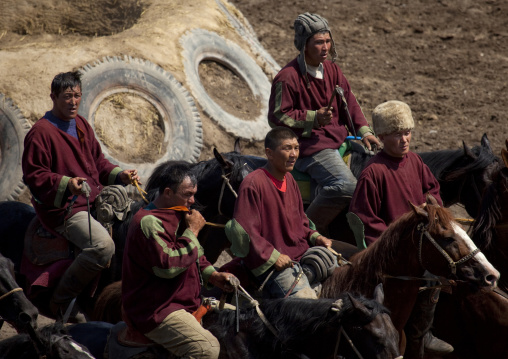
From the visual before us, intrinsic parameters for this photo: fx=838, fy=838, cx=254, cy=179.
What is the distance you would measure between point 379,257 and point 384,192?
0.90 m

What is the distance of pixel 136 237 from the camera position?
495cm

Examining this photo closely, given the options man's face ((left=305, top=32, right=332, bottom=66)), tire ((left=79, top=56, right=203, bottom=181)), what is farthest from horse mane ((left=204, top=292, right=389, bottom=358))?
tire ((left=79, top=56, right=203, bottom=181))

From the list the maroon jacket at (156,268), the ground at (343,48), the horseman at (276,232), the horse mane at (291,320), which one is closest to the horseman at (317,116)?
the horseman at (276,232)

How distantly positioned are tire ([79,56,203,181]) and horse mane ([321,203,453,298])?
466cm

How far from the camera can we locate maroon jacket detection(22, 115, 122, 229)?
655 cm

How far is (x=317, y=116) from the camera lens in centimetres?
732

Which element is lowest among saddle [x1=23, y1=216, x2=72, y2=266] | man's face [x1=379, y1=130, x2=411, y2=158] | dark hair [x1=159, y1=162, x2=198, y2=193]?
saddle [x1=23, y1=216, x2=72, y2=266]

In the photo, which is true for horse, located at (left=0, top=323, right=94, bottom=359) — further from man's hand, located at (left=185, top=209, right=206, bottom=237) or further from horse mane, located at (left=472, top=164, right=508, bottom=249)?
horse mane, located at (left=472, top=164, right=508, bottom=249)

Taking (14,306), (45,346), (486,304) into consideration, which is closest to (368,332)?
(45,346)

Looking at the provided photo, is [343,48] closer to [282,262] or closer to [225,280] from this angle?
[282,262]

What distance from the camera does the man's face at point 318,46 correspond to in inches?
287

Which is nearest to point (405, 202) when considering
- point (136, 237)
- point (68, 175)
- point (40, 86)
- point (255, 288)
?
point (255, 288)

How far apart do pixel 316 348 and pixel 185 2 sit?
26.6 ft

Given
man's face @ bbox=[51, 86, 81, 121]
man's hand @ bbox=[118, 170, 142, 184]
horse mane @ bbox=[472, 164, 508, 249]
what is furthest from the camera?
man's hand @ bbox=[118, 170, 142, 184]
